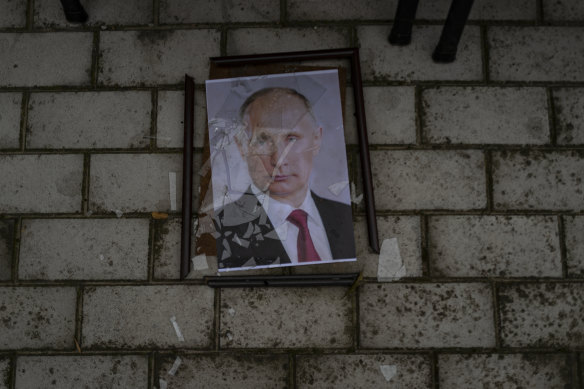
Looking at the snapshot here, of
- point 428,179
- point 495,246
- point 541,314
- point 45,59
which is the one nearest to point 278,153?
point 428,179

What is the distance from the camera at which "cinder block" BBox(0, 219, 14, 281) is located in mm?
1190

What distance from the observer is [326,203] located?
117cm

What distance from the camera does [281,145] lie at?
1.19m

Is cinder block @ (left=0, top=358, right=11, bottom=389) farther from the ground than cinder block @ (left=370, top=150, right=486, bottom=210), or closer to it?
closer to it

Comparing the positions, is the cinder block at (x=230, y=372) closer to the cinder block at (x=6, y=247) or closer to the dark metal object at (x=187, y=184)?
the dark metal object at (x=187, y=184)

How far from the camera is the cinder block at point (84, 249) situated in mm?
1177

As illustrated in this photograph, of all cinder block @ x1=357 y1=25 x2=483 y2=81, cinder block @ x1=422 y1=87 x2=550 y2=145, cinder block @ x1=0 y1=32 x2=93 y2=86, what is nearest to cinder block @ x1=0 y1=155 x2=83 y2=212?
cinder block @ x1=0 y1=32 x2=93 y2=86

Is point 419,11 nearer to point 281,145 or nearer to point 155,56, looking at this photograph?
point 281,145

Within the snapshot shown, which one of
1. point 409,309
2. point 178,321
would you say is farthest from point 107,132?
point 409,309

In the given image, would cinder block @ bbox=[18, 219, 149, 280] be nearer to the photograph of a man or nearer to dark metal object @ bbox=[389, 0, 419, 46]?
the photograph of a man

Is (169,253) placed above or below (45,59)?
below

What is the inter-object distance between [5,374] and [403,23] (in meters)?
1.57

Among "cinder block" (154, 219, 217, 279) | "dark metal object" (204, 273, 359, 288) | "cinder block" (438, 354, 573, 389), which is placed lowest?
"cinder block" (438, 354, 573, 389)

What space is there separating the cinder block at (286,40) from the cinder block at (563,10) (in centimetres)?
64
